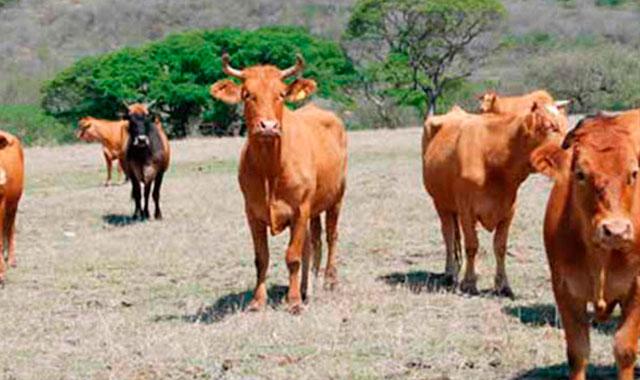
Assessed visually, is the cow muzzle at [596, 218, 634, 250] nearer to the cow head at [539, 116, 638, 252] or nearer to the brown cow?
the cow head at [539, 116, 638, 252]

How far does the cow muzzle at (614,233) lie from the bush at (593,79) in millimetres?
42174

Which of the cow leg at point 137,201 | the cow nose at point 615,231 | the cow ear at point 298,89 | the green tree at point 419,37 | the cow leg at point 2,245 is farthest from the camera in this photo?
the green tree at point 419,37

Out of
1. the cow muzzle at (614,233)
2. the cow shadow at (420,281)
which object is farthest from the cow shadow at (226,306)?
the cow muzzle at (614,233)

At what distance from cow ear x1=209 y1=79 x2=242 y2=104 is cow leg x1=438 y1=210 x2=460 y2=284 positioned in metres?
2.56

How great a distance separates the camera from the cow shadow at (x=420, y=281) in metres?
10.2

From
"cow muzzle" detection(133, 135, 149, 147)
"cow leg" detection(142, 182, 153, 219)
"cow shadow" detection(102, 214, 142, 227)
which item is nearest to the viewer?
"cow shadow" detection(102, 214, 142, 227)

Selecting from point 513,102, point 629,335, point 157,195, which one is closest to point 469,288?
point 513,102

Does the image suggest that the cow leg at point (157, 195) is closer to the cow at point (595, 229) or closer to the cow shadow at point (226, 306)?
the cow shadow at point (226, 306)

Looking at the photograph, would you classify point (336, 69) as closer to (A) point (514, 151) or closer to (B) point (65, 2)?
(B) point (65, 2)

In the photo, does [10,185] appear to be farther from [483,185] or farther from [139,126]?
[139,126]

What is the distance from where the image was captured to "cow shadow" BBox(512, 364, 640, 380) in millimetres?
6994

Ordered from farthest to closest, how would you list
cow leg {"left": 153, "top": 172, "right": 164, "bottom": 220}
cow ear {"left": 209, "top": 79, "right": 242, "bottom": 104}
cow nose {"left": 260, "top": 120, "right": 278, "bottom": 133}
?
1. cow leg {"left": 153, "top": 172, "right": 164, "bottom": 220}
2. cow ear {"left": 209, "top": 79, "right": 242, "bottom": 104}
3. cow nose {"left": 260, "top": 120, "right": 278, "bottom": 133}

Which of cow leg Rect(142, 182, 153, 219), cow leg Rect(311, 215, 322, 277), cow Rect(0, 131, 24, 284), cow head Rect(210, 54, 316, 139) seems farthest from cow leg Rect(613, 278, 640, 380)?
cow leg Rect(142, 182, 153, 219)

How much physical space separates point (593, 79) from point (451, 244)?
132ft
